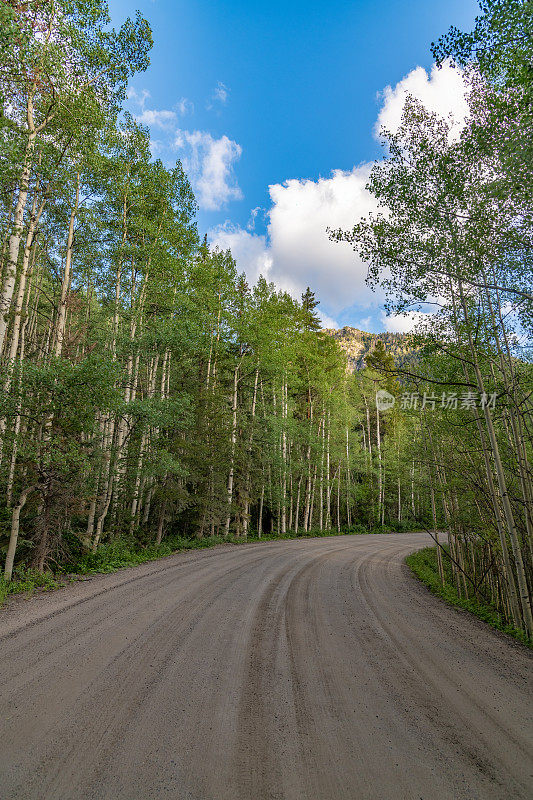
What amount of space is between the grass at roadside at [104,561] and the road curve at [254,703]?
3.04 ft

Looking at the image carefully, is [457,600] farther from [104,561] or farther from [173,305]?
[173,305]

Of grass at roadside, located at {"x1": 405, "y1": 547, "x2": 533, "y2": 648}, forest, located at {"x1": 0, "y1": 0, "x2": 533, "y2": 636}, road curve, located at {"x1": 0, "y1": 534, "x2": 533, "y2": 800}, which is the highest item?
forest, located at {"x1": 0, "y1": 0, "x2": 533, "y2": 636}

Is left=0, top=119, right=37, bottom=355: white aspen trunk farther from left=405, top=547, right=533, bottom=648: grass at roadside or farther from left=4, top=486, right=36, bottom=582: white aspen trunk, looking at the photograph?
left=405, top=547, right=533, bottom=648: grass at roadside

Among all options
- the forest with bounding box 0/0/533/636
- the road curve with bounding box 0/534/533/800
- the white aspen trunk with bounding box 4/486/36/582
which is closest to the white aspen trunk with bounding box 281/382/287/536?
the forest with bounding box 0/0/533/636

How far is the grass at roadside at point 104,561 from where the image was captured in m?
6.78

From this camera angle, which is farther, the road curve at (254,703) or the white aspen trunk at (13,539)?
the white aspen trunk at (13,539)

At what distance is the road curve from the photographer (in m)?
2.29

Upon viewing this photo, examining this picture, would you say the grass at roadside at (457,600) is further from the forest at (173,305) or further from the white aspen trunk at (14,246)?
the white aspen trunk at (14,246)

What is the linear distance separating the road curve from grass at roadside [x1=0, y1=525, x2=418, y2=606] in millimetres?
928

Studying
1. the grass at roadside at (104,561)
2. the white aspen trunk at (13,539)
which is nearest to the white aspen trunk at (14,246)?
the white aspen trunk at (13,539)

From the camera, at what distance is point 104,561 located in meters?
9.12

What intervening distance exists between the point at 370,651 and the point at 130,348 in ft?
33.3

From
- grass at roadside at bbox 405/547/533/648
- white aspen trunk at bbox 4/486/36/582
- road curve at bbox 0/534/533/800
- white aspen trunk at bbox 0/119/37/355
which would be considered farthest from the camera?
white aspen trunk at bbox 4/486/36/582

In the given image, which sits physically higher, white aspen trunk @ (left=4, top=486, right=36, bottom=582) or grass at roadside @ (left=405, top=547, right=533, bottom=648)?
white aspen trunk @ (left=4, top=486, right=36, bottom=582)
